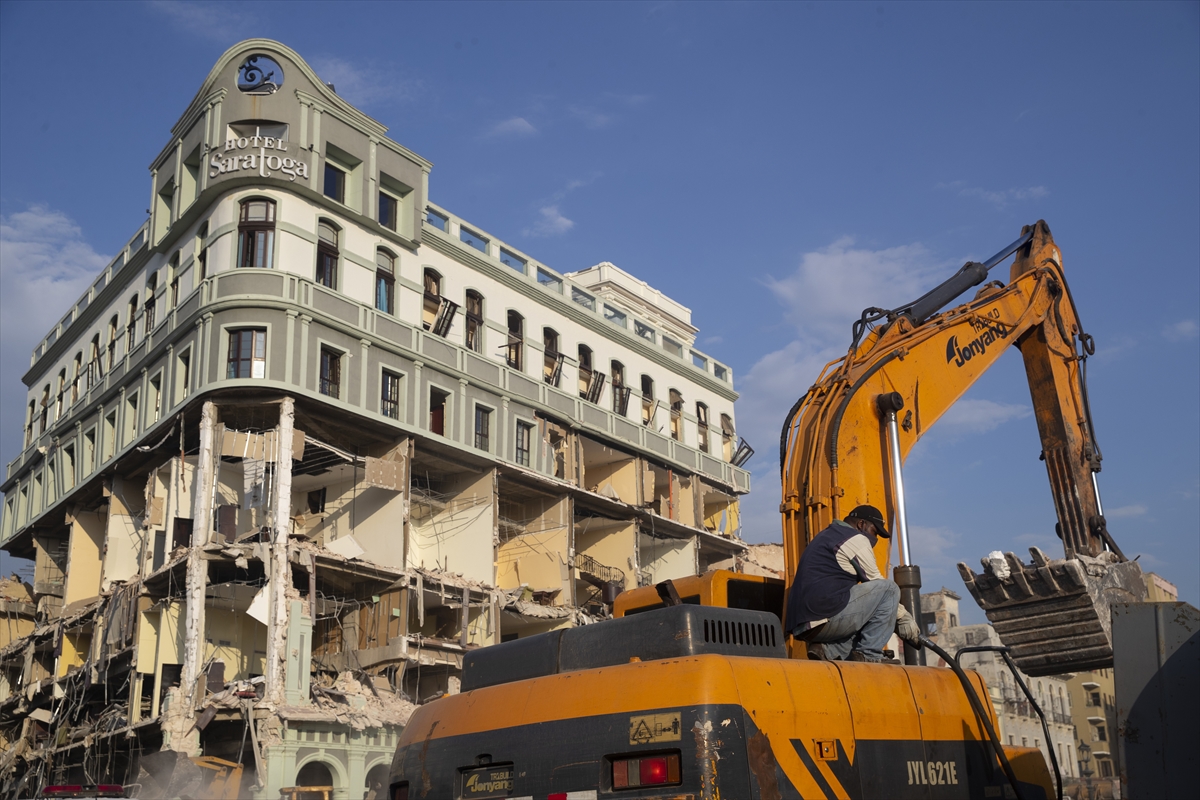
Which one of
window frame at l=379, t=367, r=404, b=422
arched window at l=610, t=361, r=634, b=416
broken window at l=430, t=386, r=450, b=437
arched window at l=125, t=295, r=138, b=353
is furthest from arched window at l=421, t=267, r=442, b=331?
arched window at l=125, t=295, r=138, b=353

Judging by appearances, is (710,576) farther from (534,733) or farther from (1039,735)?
(1039,735)

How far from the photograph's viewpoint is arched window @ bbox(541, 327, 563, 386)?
137 ft

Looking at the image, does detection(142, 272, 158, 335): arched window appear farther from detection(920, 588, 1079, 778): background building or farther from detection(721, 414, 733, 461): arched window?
detection(920, 588, 1079, 778): background building

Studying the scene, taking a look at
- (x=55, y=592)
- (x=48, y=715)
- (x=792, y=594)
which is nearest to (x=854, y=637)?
(x=792, y=594)

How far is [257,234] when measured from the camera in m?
33.8

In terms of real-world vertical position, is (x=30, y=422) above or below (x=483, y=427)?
above

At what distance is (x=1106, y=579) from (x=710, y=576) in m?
5.03

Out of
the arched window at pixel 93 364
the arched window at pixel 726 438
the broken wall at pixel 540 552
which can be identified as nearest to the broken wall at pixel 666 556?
the arched window at pixel 726 438

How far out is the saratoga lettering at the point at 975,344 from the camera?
12289mm

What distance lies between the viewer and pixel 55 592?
4303 centimetres

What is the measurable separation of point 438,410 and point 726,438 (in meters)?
17.7

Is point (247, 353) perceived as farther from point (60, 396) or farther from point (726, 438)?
point (726, 438)

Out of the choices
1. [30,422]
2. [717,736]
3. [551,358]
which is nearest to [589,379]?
[551,358]

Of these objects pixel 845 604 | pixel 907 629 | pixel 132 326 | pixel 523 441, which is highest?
pixel 132 326
